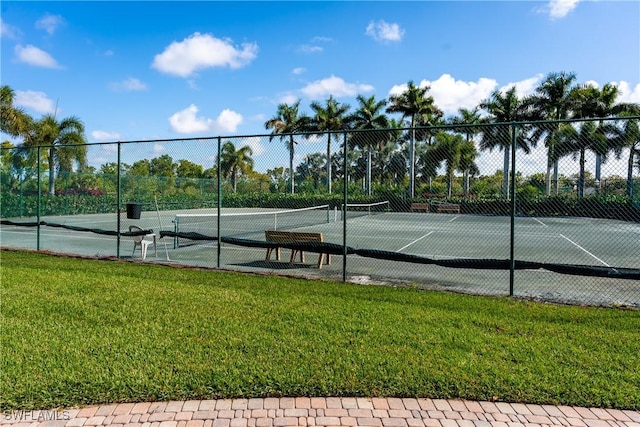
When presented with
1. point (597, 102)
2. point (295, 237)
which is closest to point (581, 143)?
point (295, 237)

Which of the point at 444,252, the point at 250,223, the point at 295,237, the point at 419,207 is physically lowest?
the point at 444,252

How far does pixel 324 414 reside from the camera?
10.2ft

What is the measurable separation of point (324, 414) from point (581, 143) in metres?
8.08

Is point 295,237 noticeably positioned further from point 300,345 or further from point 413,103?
point 413,103

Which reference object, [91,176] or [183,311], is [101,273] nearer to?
[183,311]

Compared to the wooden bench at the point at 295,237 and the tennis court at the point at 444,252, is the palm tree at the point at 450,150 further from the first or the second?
the wooden bench at the point at 295,237

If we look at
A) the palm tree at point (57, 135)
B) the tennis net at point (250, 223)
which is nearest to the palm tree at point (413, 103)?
the tennis net at point (250, 223)

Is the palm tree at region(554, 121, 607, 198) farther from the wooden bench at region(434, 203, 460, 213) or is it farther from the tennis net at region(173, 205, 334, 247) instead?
the tennis net at region(173, 205, 334, 247)

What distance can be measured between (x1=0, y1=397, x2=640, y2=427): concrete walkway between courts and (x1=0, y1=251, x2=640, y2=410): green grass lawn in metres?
0.10

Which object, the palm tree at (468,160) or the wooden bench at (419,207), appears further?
the wooden bench at (419,207)

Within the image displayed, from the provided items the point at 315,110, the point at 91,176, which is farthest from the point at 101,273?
the point at 315,110

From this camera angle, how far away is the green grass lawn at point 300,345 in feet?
11.3

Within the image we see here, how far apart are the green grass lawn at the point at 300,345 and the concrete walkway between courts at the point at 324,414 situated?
10cm

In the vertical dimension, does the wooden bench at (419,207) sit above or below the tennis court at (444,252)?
above
